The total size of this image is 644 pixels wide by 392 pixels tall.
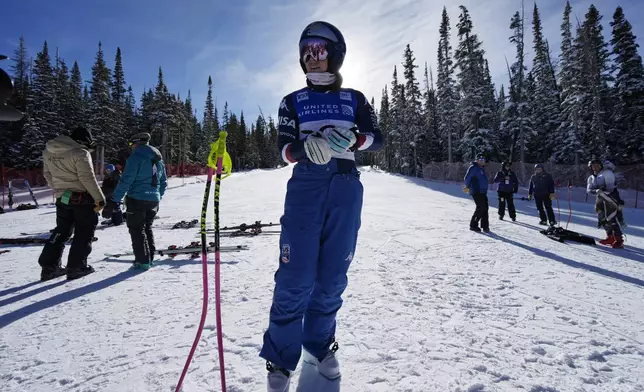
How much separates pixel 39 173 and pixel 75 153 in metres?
32.0

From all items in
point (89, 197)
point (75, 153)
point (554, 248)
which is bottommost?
point (554, 248)

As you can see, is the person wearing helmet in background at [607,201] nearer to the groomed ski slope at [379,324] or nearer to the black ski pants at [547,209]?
the groomed ski slope at [379,324]

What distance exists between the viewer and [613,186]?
8.27 m

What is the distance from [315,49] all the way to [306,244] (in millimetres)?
1455

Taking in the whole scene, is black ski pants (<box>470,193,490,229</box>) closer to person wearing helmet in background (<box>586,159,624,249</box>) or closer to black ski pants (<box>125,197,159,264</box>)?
person wearing helmet in background (<box>586,159,624,249</box>)

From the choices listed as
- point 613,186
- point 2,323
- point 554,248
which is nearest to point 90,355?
point 2,323

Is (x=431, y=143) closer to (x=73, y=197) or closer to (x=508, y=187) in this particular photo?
(x=508, y=187)

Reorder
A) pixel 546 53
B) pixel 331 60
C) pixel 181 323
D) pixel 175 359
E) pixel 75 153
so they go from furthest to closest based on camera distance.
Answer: pixel 546 53 < pixel 75 153 < pixel 181 323 < pixel 175 359 < pixel 331 60

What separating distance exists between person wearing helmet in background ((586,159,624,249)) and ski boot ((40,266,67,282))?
1178 centimetres

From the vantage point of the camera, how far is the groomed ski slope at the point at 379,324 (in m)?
2.41

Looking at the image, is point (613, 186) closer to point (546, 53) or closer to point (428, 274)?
point (428, 274)

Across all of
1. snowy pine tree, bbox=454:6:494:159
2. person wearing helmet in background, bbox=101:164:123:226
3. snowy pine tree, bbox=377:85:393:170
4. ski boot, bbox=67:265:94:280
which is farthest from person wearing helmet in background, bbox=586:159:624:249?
snowy pine tree, bbox=377:85:393:170

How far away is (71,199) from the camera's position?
16.0 feet

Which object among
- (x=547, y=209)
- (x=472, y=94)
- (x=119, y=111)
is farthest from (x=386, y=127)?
(x=547, y=209)
